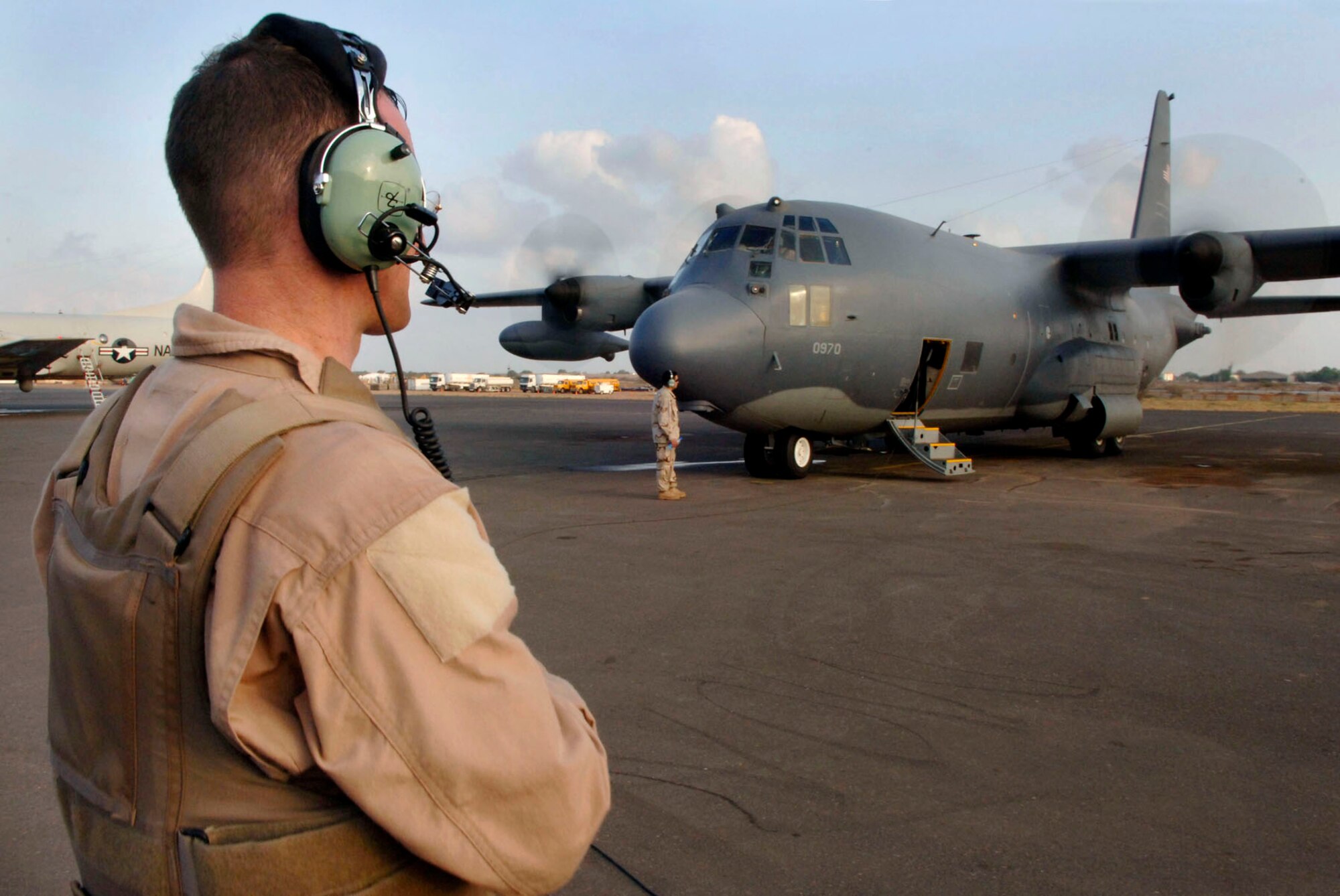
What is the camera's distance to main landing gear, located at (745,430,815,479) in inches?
469

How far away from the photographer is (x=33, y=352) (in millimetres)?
26531

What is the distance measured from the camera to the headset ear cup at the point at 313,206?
4.17ft

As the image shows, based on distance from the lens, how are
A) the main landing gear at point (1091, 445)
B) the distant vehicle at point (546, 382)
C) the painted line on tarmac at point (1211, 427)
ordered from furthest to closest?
the distant vehicle at point (546, 382), the painted line on tarmac at point (1211, 427), the main landing gear at point (1091, 445)

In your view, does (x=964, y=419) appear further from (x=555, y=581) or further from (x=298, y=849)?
(x=298, y=849)

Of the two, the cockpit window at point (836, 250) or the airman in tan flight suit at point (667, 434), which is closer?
the airman in tan flight suit at point (667, 434)

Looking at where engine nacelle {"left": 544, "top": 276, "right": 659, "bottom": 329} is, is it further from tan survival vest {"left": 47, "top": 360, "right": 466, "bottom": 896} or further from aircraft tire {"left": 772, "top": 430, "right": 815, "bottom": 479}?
tan survival vest {"left": 47, "top": 360, "right": 466, "bottom": 896}

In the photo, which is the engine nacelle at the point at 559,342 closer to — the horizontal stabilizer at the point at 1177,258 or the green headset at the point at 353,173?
the horizontal stabilizer at the point at 1177,258

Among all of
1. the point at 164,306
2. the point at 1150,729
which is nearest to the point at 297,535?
the point at 1150,729

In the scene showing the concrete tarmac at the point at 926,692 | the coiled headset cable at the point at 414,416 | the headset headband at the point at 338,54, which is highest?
the headset headband at the point at 338,54

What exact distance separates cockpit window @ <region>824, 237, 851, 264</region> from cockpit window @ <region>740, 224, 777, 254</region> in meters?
0.72

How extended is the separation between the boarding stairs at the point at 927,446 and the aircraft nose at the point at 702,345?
298 cm

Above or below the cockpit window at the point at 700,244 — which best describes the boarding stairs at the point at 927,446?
below

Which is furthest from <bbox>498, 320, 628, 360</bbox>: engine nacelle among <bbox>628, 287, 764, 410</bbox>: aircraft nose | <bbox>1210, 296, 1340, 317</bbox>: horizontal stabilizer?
<bbox>1210, 296, 1340, 317</bbox>: horizontal stabilizer

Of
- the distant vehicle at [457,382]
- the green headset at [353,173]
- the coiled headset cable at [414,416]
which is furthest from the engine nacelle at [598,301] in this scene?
the distant vehicle at [457,382]
